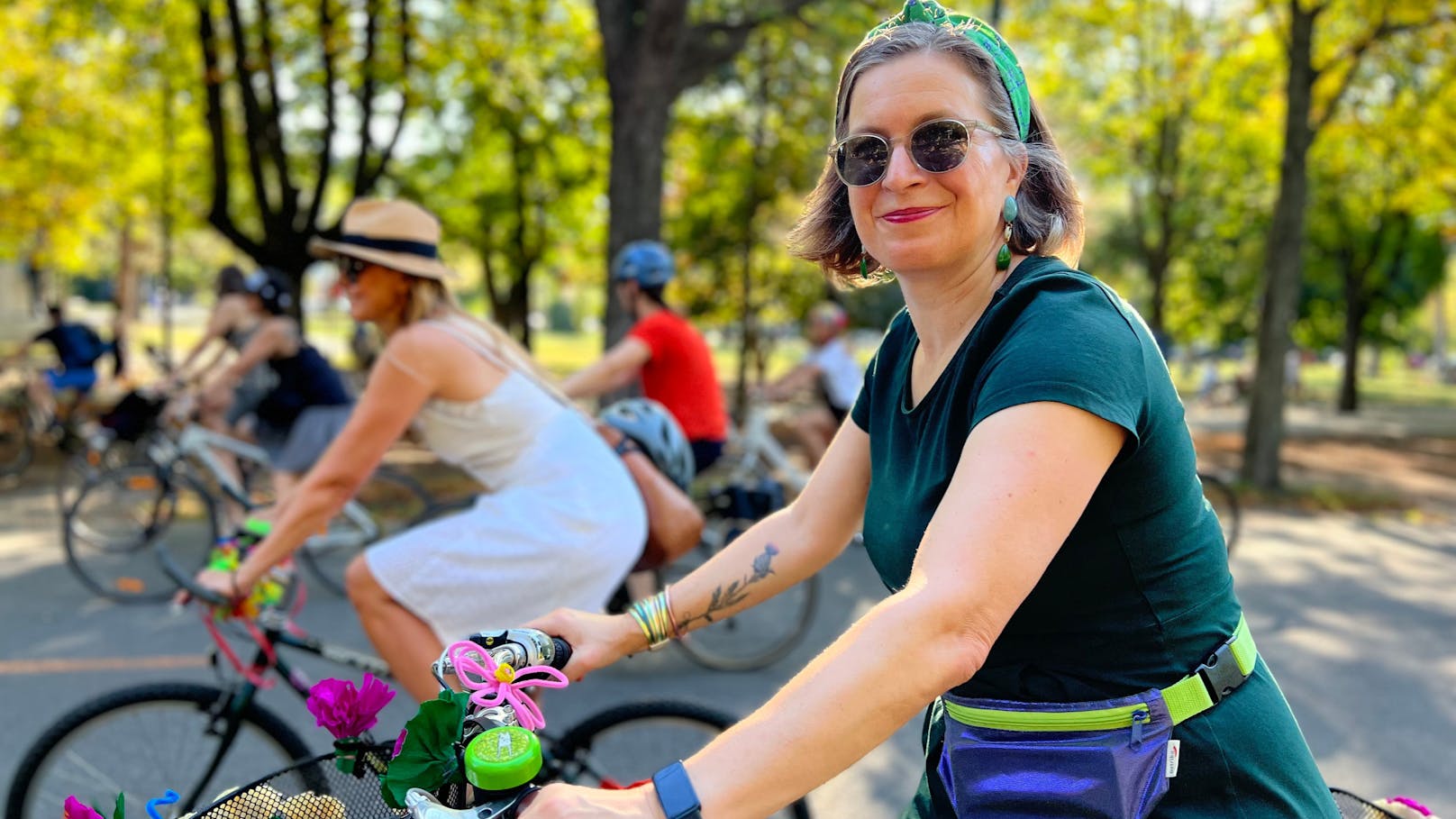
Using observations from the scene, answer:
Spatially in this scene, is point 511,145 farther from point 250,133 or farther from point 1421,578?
point 1421,578

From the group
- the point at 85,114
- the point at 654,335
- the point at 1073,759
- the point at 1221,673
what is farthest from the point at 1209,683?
the point at 85,114

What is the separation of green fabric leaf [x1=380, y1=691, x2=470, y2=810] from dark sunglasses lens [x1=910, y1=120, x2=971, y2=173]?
94cm

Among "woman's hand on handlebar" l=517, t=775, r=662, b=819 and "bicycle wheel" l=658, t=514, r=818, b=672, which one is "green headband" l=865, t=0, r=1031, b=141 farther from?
"bicycle wheel" l=658, t=514, r=818, b=672

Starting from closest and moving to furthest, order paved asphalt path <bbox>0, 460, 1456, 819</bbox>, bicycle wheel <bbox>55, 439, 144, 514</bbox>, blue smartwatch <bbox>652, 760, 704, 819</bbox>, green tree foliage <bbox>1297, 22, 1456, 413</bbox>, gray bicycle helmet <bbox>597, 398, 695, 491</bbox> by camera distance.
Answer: blue smartwatch <bbox>652, 760, 704, 819</bbox> < gray bicycle helmet <bbox>597, 398, 695, 491</bbox> < paved asphalt path <bbox>0, 460, 1456, 819</bbox> < bicycle wheel <bbox>55, 439, 144, 514</bbox> < green tree foliage <bbox>1297, 22, 1456, 413</bbox>

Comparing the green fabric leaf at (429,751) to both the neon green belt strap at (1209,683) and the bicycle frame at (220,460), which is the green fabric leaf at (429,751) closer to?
the neon green belt strap at (1209,683)

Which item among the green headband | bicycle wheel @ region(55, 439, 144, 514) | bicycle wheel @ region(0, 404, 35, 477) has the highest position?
the green headband

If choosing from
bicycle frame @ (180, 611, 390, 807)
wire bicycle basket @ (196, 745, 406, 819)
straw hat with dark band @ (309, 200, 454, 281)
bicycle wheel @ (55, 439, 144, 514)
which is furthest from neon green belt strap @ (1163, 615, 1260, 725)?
bicycle wheel @ (55, 439, 144, 514)

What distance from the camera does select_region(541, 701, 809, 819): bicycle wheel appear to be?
113 inches

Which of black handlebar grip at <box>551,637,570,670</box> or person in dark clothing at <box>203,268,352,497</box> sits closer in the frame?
black handlebar grip at <box>551,637,570,670</box>

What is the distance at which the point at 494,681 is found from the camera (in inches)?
59.0

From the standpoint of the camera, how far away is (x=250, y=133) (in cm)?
1255

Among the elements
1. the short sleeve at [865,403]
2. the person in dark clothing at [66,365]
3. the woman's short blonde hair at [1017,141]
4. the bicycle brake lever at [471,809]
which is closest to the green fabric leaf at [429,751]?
the bicycle brake lever at [471,809]

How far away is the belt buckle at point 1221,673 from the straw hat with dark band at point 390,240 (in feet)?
8.36

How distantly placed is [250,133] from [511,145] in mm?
6477
